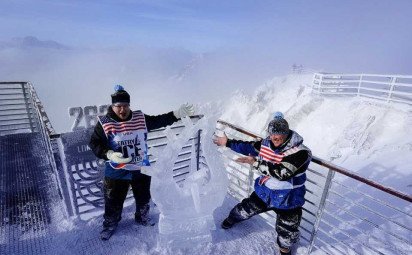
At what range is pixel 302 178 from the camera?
312 centimetres

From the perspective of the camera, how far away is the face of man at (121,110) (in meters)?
3.33

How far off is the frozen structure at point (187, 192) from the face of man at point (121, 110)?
0.64 meters

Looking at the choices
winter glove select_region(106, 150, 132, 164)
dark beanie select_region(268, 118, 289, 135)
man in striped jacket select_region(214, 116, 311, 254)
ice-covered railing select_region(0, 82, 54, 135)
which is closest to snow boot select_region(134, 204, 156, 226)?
winter glove select_region(106, 150, 132, 164)

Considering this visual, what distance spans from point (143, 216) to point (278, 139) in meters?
2.30

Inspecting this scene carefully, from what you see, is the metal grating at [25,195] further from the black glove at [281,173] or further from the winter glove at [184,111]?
the black glove at [281,173]

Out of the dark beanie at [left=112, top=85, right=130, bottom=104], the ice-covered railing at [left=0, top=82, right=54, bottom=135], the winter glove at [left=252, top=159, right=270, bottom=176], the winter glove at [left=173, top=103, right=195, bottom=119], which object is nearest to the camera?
the winter glove at [left=252, top=159, right=270, bottom=176]

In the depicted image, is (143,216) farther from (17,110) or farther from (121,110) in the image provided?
(17,110)

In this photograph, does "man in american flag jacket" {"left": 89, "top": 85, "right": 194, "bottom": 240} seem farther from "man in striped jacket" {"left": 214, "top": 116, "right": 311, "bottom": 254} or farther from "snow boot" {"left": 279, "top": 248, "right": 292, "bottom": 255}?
"snow boot" {"left": 279, "top": 248, "right": 292, "bottom": 255}

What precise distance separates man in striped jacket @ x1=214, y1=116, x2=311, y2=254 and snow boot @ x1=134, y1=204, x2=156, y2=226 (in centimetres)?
153

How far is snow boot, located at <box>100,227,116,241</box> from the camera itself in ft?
11.7

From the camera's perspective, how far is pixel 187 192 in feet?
11.3

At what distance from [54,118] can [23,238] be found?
174524mm

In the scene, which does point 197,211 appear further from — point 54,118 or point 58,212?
point 54,118

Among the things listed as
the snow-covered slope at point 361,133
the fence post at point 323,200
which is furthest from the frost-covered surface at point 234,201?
the fence post at point 323,200
